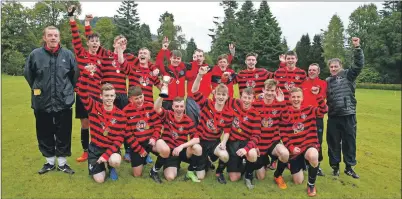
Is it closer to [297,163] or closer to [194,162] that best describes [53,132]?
[194,162]

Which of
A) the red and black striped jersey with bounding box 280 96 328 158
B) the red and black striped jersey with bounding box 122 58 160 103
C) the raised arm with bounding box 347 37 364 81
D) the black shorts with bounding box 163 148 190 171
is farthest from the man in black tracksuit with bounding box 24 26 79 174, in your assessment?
the raised arm with bounding box 347 37 364 81

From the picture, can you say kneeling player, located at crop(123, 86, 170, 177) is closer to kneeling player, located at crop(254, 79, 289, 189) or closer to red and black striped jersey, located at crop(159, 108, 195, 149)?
red and black striped jersey, located at crop(159, 108, 195, 149)

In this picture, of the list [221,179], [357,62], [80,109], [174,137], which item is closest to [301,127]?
[221,179]

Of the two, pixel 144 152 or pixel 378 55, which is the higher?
pixel 378 55

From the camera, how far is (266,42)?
4647 centimetres

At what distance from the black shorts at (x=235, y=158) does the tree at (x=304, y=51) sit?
44.1 meters

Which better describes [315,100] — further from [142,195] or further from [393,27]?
[393,27]

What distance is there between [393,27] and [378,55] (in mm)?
Answer: 4090

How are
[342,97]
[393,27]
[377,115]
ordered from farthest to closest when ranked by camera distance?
[393,27], [377,115], [342,97]

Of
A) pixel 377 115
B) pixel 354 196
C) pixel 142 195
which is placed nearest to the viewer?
pixel 142 195

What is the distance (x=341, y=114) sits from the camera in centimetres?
660

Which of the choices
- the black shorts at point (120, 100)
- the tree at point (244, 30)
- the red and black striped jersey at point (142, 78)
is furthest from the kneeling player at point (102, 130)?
the tree at point (244, 30)

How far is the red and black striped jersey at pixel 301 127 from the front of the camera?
573 centimetres

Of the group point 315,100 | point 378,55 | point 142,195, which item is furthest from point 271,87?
point 378,55
